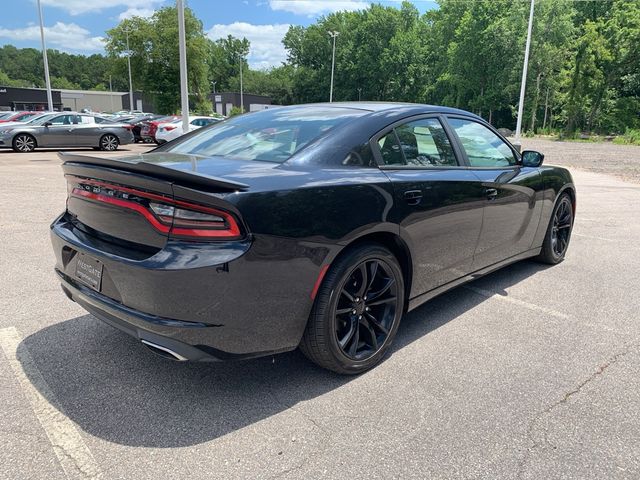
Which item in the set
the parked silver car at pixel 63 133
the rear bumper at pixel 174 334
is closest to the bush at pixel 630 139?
the parked silver car at pixel 63 133

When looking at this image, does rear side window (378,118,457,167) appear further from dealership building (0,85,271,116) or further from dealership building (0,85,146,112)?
dealership building (0,85,146,112)

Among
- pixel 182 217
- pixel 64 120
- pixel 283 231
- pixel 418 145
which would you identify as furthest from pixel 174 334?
pixel 64 120

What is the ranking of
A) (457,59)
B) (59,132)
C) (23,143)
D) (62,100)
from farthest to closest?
(62,100), (457,59), (59,132), (23,143)

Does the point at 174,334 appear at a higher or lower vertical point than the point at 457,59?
lower

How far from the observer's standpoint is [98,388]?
2.75m

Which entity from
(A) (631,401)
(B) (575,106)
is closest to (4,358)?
(A) (631,401)

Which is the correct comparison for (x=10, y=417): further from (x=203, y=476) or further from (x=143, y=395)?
(x=203, y=476)

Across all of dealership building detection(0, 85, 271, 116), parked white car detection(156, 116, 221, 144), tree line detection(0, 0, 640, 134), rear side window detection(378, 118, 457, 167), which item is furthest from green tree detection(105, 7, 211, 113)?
rear side window detection(378, 118, 457, 167)

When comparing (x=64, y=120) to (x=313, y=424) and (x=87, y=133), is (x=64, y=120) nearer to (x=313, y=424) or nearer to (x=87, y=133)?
(x=87, y=133)

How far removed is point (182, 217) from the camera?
2.34 m

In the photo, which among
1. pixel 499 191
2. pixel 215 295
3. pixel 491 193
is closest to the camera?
pixel 215 295

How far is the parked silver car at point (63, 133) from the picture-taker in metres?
17.5

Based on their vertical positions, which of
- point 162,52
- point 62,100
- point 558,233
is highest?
point 162,52

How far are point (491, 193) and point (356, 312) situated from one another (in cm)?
168
